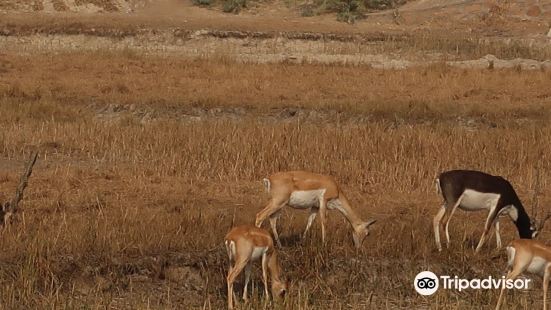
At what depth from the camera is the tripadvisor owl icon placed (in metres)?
9.80

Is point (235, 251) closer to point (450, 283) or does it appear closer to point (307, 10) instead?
point (450, 283)

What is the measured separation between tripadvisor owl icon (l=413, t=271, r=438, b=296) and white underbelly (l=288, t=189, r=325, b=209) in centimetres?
144

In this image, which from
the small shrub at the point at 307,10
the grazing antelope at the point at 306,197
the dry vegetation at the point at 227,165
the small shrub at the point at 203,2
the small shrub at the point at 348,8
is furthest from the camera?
the small shrub at the point at 203,2

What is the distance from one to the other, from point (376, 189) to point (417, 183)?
2.69 feet

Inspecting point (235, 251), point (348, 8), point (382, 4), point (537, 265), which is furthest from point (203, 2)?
point (537, 265)

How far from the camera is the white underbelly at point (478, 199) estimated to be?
1063 centimetres

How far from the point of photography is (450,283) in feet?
32.9

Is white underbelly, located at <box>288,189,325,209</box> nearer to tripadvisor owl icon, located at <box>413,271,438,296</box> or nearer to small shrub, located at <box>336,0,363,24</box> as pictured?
tripadvisor owl icon, located at <box>413,271,438,296</box>

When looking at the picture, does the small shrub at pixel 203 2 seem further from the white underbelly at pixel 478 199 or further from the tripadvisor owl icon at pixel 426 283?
the tripadvisor owl icon at pixel 426 283

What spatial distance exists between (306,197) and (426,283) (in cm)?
165

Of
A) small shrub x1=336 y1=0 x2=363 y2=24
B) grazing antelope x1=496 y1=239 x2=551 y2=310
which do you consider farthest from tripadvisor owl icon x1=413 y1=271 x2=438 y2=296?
small shrub x1=336 y1=0 x2=363 y2=24

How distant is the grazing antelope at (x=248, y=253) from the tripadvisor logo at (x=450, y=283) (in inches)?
Answer: 69.3

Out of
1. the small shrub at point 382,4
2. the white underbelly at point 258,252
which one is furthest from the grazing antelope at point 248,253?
the small shrub at point 382,4

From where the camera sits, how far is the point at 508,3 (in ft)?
163
